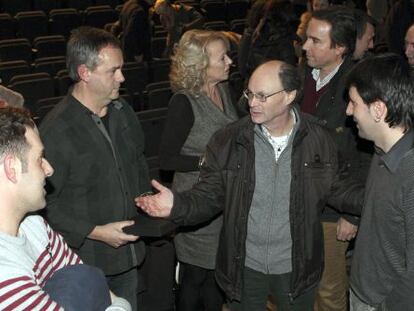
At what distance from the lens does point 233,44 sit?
5465 millimetres

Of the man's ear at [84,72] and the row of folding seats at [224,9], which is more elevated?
the man's ear at [84,72]

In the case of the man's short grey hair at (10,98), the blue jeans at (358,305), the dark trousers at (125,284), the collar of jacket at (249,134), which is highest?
the man's short grey hair at (10,98)

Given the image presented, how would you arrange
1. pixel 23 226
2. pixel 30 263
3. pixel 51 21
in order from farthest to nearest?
pixel 51 21, pixel 23 226, pixel 30 263

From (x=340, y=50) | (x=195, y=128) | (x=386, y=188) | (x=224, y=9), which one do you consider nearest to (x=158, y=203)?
(x=195, y=128)

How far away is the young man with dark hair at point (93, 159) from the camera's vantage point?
2.79m

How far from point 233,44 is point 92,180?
2.95 metres

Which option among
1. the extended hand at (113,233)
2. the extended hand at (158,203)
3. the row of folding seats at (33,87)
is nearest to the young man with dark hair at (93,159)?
the extended hand at (113,233)

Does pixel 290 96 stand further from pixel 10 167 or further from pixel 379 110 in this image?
pixel 10 167

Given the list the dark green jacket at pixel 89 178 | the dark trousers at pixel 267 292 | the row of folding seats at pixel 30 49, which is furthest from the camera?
the row of folding seats at pixel 30 49

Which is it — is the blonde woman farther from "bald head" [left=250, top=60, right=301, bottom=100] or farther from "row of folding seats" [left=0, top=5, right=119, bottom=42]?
"row of folding seats" [left=0, top=5, right=119, bottom=42]

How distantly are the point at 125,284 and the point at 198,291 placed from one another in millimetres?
522

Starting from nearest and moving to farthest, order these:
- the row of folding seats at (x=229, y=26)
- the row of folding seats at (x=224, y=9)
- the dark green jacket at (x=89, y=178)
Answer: the dark green jacket at (x=89, y=178)
the row of folding seats at (x=229, y=26)
the row of folding seats at (x=224, y=9)

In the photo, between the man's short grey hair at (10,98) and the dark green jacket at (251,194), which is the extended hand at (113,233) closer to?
the dark green jacket at (251,194)

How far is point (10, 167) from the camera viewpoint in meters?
1.80
